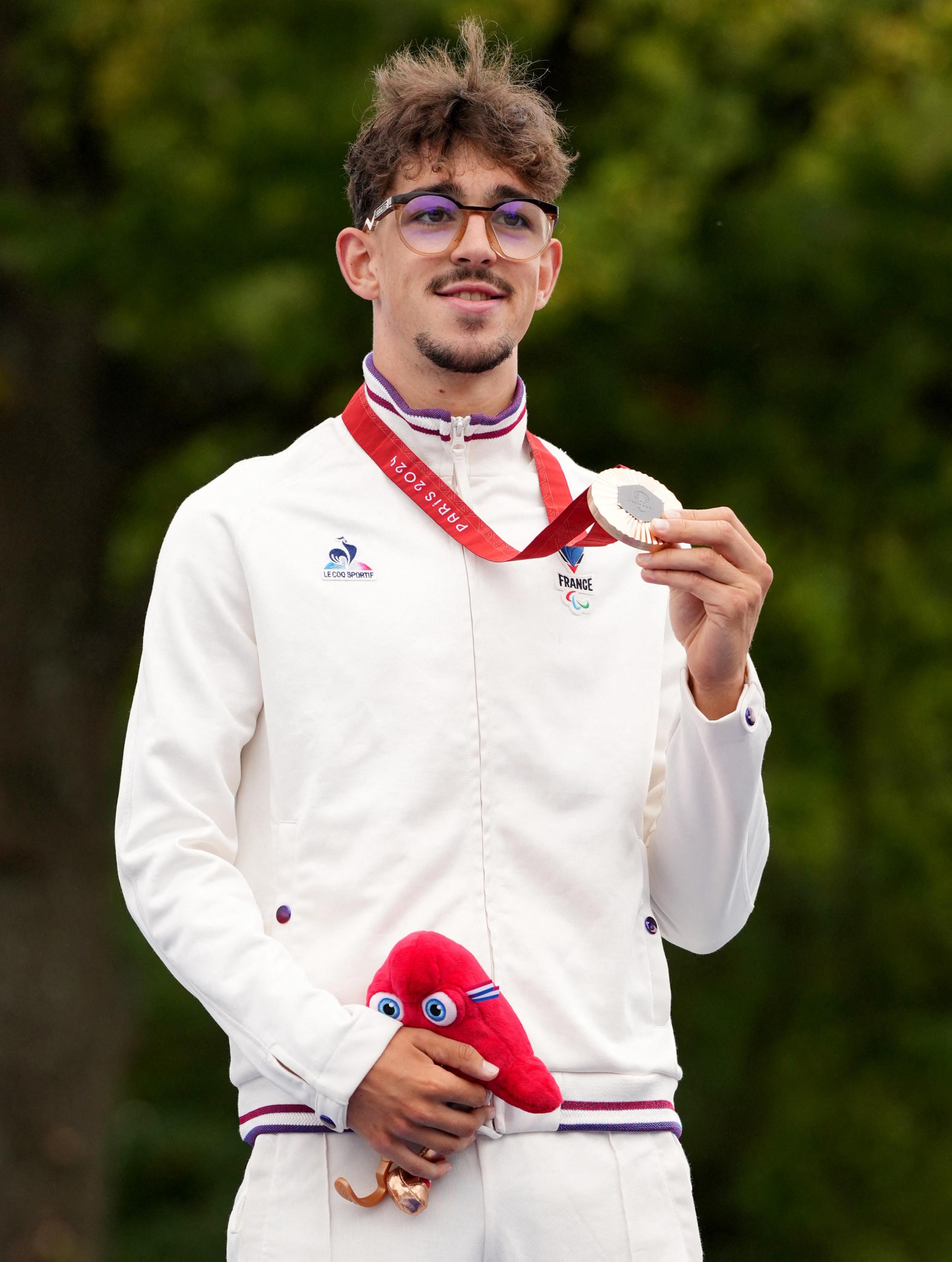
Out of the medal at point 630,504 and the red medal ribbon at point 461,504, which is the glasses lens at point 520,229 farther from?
the medal at point 630,504

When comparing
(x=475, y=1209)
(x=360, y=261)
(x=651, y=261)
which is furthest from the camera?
(x=651, y=261)

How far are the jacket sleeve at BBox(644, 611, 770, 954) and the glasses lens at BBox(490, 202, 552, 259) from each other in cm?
70

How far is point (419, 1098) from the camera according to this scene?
8.86ft

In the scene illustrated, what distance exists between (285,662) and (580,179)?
5.05m

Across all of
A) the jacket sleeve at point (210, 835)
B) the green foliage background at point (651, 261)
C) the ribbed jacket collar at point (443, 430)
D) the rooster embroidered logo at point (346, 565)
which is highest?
the green foliage background at point (651, 261)

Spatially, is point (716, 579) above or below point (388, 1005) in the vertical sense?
above

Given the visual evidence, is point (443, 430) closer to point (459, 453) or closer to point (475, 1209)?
point (459, 453)

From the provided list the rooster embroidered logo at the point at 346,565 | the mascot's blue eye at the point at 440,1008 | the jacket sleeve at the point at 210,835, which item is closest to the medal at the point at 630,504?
the rooster embroidered logo at the point at 346,565

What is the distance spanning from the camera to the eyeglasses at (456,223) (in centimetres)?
317

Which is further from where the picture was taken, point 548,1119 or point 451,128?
point 451,128

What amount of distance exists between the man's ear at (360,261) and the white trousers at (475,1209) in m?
1.48

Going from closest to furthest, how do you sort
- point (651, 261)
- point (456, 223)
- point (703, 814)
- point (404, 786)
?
1. point (404, 786)
2. point (703, 814)
3. point (456, 223)
4. point (651, 261)

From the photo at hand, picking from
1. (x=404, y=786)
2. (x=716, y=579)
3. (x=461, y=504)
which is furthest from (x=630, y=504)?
(x=404, y=786)

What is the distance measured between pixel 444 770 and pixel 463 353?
2.38 ft
